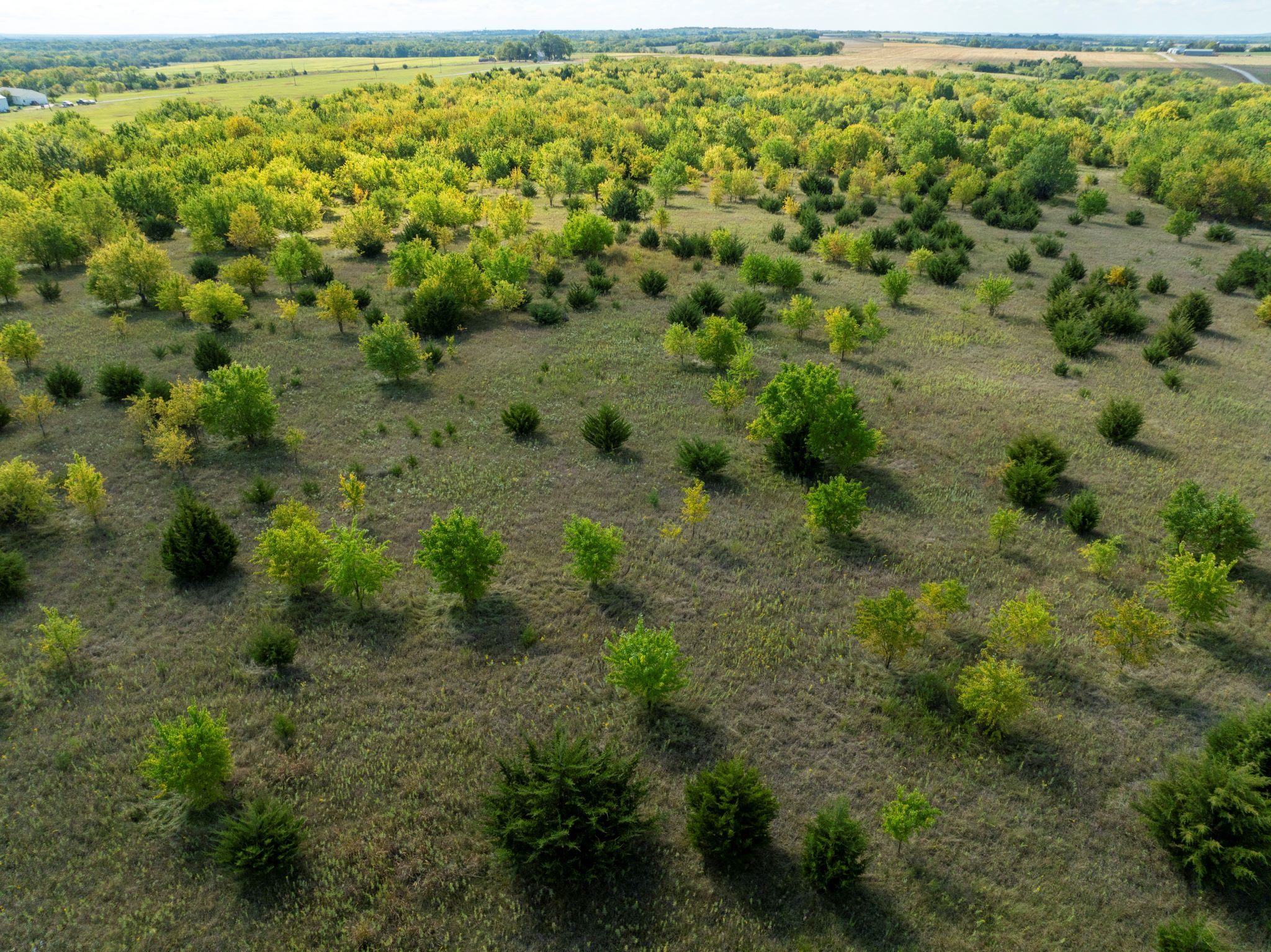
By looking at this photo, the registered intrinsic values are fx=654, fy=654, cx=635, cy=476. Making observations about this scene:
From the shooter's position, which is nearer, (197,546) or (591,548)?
(591,548)

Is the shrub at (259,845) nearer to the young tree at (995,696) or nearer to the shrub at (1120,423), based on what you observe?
the young tree at (995,696)

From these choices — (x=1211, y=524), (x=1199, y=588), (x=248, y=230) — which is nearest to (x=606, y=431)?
(x=1199, y=588)

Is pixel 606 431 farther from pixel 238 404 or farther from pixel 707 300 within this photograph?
pixel 707 300

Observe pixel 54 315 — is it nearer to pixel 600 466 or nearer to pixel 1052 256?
pixel 600 466

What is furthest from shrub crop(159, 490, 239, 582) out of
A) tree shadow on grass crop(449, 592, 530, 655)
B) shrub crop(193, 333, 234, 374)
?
shrub crop(193, 333, 234, 374)

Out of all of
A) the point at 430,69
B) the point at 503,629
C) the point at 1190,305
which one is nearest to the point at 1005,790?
the point at 503,629

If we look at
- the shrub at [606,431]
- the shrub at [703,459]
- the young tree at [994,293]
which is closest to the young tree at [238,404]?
the shrub at [606,431]
